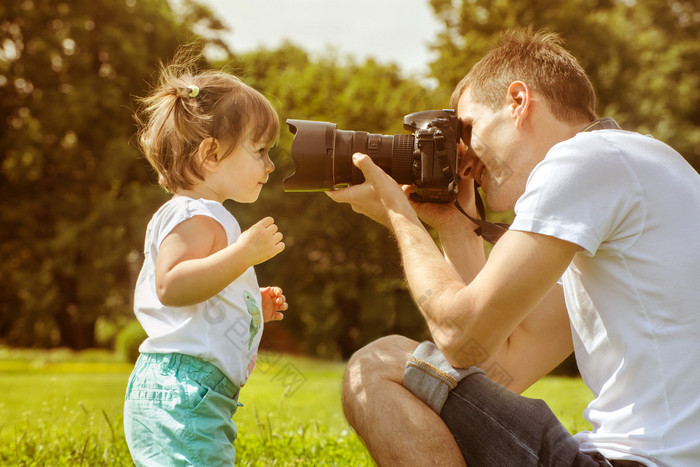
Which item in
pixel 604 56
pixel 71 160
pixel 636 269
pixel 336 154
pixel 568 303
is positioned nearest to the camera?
pixel 636 269

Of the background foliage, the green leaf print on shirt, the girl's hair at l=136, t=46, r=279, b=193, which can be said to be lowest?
the background foliage

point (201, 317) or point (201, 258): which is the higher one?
point (201, 258)

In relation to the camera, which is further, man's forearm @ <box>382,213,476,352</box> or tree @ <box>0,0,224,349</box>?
tree @ <box>0,0,224,349</box>

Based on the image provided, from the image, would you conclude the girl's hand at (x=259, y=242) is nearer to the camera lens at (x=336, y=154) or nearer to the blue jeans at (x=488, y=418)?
the camera lens at (x=336, y=154)

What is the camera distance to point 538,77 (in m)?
2.27

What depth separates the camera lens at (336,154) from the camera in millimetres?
2414

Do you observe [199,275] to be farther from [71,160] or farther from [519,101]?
[71,160]

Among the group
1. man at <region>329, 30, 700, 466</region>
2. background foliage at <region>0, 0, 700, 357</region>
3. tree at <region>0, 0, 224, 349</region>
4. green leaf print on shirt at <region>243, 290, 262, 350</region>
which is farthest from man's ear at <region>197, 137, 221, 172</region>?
tree at <region>0, 0, 224, 349</region>

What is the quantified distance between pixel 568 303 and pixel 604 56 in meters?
17.7

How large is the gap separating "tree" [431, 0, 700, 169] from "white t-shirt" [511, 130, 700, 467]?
14295mm

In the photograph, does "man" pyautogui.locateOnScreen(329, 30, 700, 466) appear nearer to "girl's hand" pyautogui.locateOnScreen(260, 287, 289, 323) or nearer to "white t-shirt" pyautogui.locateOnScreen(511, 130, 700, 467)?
"white t-shirt" pyautogui.locateOnScreen(511, 130, 700, 467)

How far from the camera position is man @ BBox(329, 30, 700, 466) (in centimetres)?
177

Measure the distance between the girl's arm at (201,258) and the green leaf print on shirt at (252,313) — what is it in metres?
0.21

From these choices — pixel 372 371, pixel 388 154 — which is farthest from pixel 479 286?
pixel 388 154
